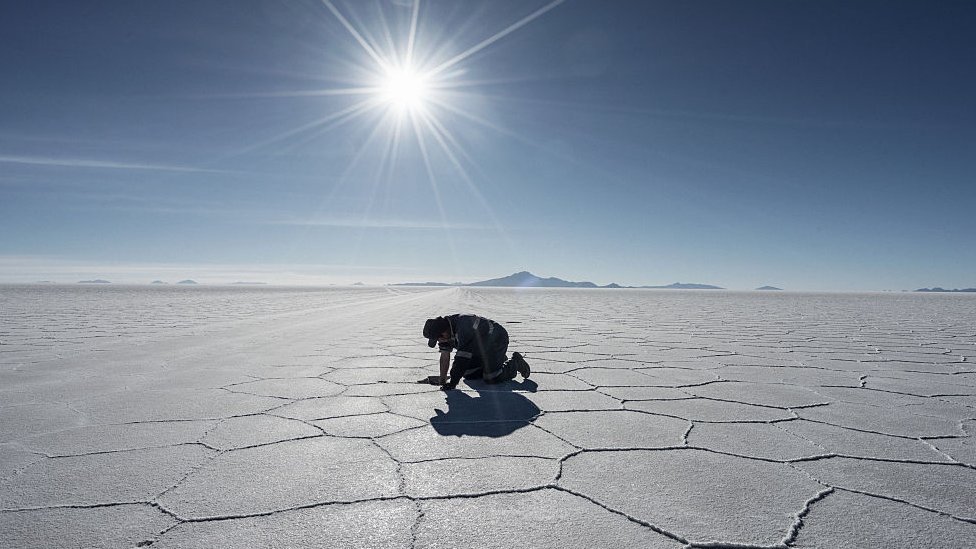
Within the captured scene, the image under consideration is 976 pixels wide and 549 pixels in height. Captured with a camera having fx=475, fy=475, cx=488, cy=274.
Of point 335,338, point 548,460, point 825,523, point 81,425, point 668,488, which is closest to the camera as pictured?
point 825,523

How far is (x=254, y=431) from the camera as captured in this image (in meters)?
1.97

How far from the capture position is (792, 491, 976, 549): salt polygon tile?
44.8 inches

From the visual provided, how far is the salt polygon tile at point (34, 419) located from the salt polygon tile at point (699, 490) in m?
2.18

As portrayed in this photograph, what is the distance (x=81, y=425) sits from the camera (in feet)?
6.79

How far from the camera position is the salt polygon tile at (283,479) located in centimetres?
133

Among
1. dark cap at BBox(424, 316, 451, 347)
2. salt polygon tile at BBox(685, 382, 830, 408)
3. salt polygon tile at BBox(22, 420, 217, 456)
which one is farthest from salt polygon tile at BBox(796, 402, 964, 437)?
salt polygon tile at BBox(22, 420, 217, 456)

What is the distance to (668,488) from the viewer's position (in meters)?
1.43

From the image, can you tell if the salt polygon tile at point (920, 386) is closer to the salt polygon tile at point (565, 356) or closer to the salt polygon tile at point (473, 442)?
the salt polygon tile at point (565, 356)

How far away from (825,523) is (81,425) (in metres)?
2.77

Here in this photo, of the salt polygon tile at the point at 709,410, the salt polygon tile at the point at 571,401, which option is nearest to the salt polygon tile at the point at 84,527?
the salt polygon tile at the point at 571,401

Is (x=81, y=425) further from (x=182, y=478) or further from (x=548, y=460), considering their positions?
(x=548, y=460)

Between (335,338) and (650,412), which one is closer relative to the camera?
(650,412)

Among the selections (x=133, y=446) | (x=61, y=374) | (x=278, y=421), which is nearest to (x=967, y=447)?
(x=278, y=421)

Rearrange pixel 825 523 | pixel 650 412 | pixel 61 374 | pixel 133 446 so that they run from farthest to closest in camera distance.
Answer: pixel 61 374 → pixel 650 412 → pixel 133 446 → pixel 825 523
